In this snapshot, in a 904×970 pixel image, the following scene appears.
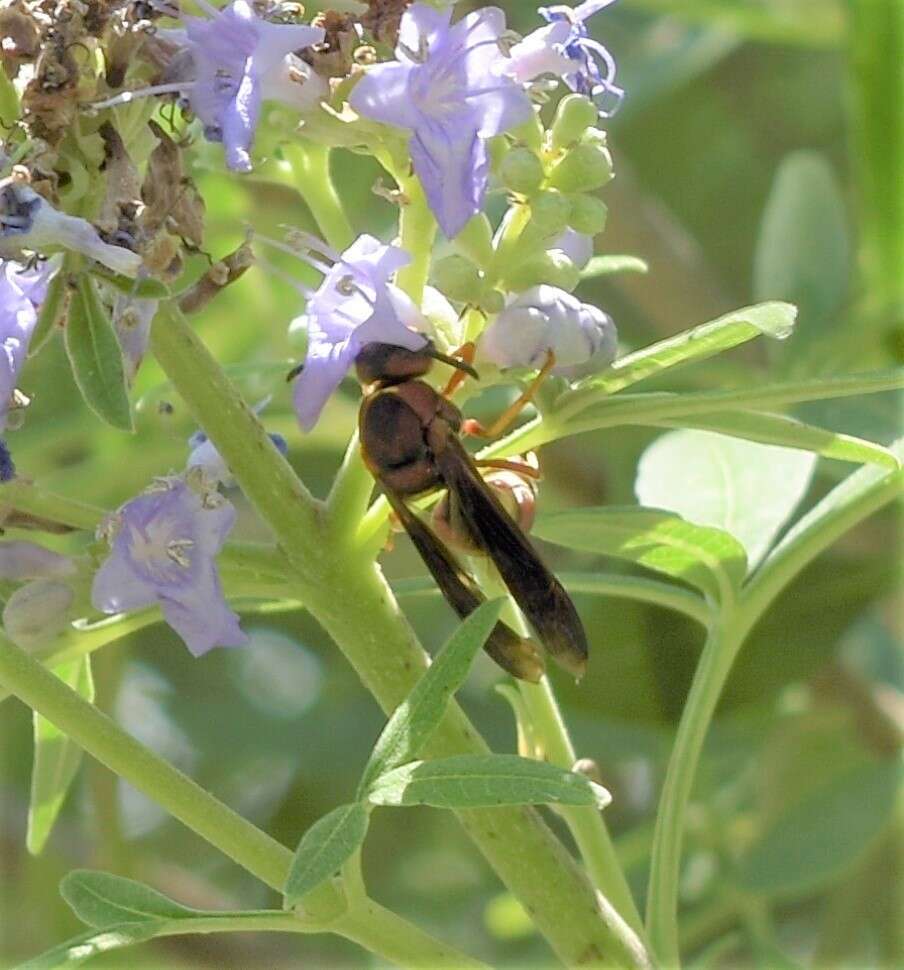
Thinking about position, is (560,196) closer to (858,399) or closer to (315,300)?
(315,300)

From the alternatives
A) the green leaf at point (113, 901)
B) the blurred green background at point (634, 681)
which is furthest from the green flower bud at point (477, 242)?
the blurred green background at point (634, 681)

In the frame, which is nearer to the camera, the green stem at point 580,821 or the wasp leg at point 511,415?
the wasp leg at point 511,415

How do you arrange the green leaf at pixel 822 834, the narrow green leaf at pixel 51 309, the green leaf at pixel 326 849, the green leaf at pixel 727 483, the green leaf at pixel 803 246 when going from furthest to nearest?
the green leaf at pixel 803 246 → the green leaf at pixel 822 834 → the green leaf at pixel 727 483 → the narrow green leaf at pixel 51 309 → the green leaf at pixel 326 849

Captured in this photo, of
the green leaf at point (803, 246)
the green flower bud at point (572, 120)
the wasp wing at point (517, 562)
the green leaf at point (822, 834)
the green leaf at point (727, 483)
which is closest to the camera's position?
the green flower bud at point (572, 120)

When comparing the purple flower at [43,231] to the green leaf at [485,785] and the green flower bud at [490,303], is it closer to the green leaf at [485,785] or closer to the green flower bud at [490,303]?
the green flower bud at [490,303]

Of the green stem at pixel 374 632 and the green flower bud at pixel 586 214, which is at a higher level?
the green flower bud at pixel 586 214

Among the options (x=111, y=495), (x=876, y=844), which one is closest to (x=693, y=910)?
(x=876, y=844)

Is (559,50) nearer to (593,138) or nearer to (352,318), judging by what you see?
(593,138)
